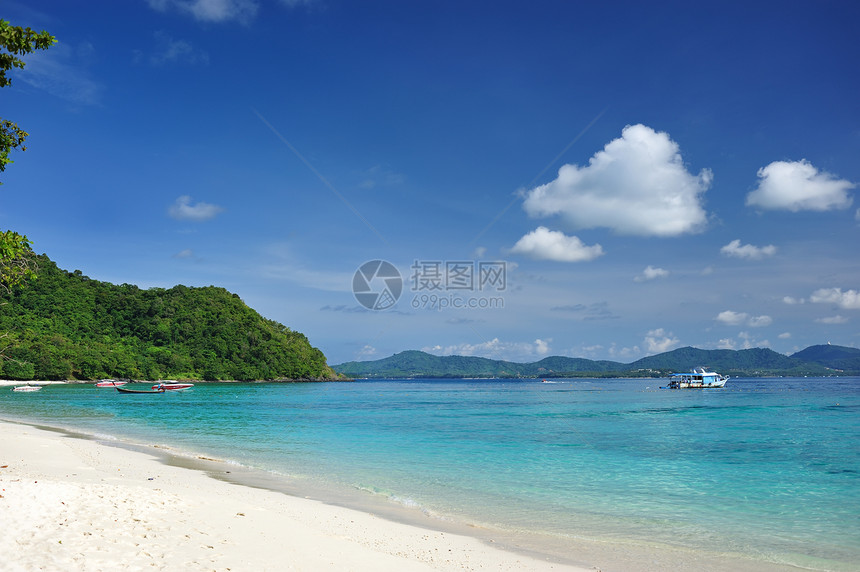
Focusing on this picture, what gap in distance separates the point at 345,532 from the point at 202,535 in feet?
8.55

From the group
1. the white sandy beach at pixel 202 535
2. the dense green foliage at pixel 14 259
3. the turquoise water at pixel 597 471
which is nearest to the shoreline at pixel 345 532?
the white sandy beach at pixel 202 535

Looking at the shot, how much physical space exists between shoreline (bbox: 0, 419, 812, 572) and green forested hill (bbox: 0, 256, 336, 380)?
114m

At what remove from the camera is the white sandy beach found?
7.05m

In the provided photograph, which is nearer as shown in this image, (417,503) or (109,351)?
(417,503)

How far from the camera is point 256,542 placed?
8.36m

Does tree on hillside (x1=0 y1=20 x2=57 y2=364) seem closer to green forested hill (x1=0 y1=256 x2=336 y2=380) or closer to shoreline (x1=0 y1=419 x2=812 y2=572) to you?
shoreline (x1=0 y1=419 x2=812 y2=572)

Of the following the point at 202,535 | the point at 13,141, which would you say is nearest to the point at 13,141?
the point at 13,141

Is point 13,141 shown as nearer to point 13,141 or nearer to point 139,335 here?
point 13,141

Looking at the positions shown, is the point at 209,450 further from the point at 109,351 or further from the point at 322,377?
the point at 322,377

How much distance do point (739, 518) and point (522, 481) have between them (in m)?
6.41

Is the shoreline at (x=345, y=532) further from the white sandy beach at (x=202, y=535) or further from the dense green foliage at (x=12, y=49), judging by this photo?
the dense green foliage at (x=12, y=49)

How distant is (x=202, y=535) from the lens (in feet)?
27.4

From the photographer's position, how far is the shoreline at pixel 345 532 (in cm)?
823

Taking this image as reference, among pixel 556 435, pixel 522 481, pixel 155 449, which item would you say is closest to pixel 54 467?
pixel 155 449
